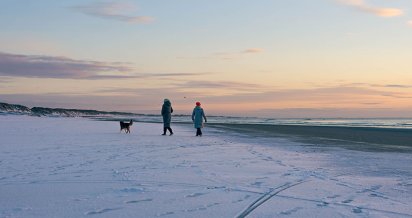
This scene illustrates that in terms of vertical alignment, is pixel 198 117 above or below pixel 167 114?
below

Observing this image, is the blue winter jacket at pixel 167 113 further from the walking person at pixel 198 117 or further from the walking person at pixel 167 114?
the walking person at pixel 198 117

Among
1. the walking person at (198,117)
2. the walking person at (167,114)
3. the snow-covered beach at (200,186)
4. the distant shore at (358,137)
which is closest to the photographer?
the snow-covered beach at (200,186)

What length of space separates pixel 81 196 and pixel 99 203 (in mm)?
570

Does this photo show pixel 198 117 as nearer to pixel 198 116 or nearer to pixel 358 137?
pixel 198 116

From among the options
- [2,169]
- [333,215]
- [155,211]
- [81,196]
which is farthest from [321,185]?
[2,169]

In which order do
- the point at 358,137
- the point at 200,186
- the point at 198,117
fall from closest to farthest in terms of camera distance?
the point at 200,186, the point at 198,117, the point at 358,137

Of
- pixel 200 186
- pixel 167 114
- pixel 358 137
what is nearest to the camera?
pixel 200 186

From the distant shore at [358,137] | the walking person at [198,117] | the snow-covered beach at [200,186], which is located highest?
the walking person at [198,117]

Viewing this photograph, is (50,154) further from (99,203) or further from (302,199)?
(302,199)

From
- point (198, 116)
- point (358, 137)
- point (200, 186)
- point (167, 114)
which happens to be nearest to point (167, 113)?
point (167, 114)

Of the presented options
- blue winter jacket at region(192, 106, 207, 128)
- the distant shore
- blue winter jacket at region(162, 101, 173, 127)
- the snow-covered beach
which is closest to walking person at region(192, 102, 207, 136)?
blue winter jacket at region(192, 106, 207, 128)

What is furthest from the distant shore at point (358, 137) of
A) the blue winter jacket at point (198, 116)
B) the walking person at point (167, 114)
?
the walking person at point (167, 114)

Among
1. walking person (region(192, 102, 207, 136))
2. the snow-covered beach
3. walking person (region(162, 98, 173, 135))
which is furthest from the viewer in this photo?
walking person (region(162, 98, 173, 135))

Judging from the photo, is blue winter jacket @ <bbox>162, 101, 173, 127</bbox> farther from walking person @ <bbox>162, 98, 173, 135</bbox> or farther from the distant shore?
the distant shore
